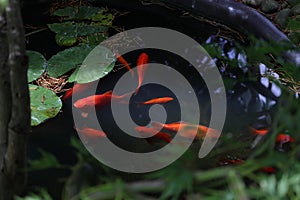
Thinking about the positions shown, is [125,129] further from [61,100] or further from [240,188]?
[240,188]

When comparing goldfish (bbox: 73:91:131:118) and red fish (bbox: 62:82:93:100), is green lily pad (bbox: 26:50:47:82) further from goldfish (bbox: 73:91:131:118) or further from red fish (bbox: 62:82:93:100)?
goldfish (bbox: 73:91:131:118)

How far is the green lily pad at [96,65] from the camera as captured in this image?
6.16 ft

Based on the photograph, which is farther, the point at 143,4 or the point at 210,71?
the point at 143,4

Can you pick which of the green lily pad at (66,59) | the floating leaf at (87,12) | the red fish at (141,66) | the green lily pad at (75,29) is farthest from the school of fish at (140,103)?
the floating leaf at (87,12)

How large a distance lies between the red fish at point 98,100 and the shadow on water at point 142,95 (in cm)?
4

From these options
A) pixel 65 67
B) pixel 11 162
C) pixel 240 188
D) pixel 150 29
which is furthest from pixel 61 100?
pixel 240 188

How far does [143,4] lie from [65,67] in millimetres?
679

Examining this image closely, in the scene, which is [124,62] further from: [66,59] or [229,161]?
[229,161]

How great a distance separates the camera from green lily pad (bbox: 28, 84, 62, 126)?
5.57 feet

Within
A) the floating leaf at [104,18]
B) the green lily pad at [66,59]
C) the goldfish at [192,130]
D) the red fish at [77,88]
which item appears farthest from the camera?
the floating leaf at [104,18]

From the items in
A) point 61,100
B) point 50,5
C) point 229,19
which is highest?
point 229,19

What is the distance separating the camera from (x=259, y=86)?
1852 mm

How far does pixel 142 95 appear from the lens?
180cm

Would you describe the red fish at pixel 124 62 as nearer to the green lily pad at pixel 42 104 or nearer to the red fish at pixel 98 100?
the red fish at pixel 98 100
